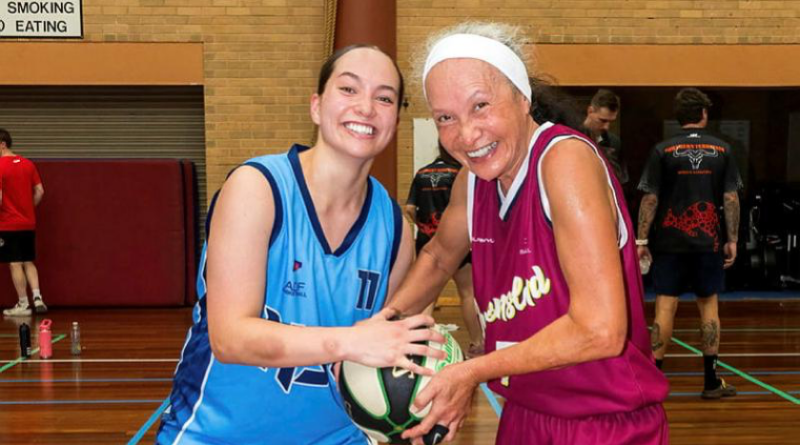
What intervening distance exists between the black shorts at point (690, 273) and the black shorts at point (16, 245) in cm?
613

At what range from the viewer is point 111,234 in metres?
9.36

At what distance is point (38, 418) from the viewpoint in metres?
5.09

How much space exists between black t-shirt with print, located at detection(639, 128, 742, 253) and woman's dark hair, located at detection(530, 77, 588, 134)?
348 centimetres

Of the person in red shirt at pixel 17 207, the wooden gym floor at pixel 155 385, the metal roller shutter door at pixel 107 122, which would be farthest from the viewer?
the metal roller shutter door at pixel 107 122

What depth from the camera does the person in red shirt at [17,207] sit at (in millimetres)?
8367

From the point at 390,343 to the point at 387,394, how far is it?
174 mm

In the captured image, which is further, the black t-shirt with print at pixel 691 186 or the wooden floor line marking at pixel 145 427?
the black t-shirt with print at pixel 691 186

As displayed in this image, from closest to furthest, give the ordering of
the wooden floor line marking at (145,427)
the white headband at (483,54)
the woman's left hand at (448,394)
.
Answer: the woman's left hand at (448,394), the white headband at (483,54), the wooden floor line marking at (145,427)

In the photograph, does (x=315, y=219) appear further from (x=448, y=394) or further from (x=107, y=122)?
(x=107, y=122)

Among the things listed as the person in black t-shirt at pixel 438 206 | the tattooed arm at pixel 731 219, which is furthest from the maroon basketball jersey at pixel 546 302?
the person in black t-shirt at pixel 438 206

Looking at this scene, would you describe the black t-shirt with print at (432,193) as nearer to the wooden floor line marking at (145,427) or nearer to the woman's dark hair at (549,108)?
the wooden floor line marking at (145,427)

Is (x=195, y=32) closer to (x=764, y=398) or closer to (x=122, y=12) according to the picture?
(x=122, y=12)

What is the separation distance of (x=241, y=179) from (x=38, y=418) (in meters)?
3.73

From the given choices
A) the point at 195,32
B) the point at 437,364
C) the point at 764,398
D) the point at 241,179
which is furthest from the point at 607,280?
the point at 195,32
